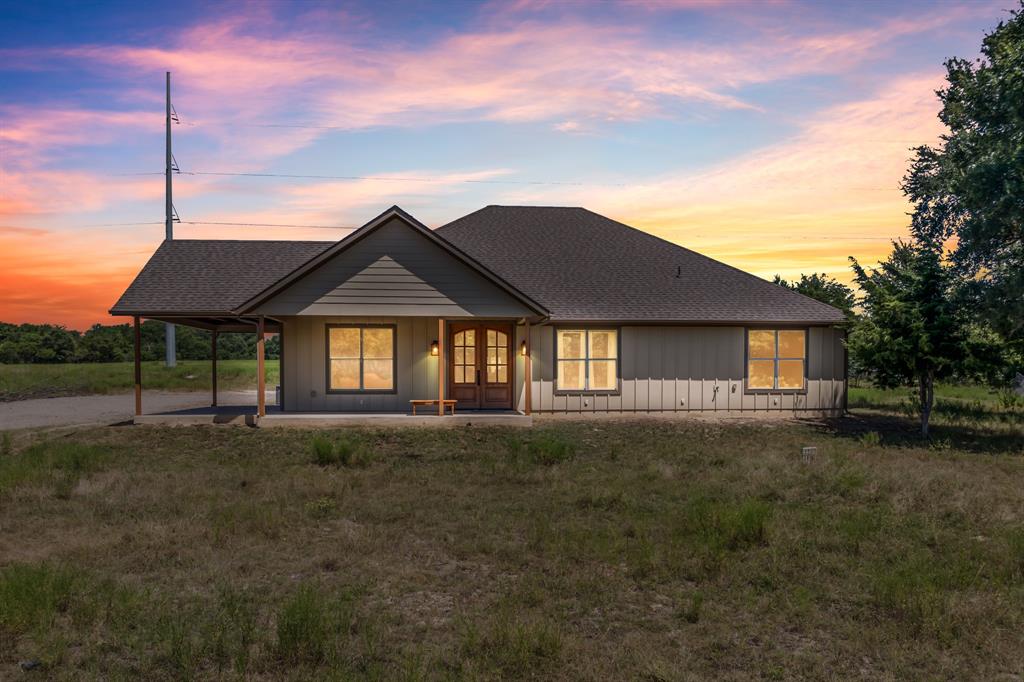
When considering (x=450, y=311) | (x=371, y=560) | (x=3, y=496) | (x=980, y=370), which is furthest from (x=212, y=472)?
(x=980, y=370)

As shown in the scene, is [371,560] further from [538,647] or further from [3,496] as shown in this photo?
[3,496]

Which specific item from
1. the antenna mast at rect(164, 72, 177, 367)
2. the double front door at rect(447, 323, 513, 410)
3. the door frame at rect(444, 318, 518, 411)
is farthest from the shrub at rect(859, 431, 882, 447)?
the antenna mast at rect(164, 72, 177, 367)

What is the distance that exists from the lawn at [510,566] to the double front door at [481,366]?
7917 millimetres

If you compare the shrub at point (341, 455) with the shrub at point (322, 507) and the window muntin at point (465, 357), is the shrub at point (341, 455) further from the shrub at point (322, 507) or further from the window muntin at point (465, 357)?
the window muntin at point (465, 357)

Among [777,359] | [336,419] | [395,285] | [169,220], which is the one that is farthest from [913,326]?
[169,220]

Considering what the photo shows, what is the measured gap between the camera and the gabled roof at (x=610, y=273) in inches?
913

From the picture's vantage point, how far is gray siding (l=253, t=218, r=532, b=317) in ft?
65.7

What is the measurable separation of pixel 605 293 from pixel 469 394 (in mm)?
5629

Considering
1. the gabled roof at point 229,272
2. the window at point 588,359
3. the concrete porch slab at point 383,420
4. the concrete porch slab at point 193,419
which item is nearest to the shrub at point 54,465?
the concrete porch slab at point 193,419

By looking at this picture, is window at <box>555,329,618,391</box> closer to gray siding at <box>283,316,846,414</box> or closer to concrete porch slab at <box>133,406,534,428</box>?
gray siding at <box>283,316,846,414</box>

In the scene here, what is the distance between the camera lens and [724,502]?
35.0 ft

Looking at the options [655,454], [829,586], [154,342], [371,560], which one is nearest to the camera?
[829,586]

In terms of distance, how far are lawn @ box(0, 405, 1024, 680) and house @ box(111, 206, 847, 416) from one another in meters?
6.51

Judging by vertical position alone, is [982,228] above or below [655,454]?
above
